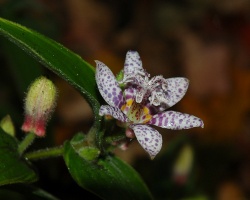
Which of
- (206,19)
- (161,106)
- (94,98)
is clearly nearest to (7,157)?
(94,98)

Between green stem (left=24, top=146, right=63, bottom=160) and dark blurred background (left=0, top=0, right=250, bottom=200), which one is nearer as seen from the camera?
green stem (left=24, top=146, right=63, bottom=160)

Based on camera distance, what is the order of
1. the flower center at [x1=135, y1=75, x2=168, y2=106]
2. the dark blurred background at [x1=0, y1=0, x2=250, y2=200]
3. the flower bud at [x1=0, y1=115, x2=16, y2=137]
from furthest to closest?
the dark blurred background at [x1=0, y1=0, x2=250, y2=200], the flower bud at [x1=0, y1=115, x2=16, y2=137], the flower center at [x1=135, y1=75, x2=168, y2=106]

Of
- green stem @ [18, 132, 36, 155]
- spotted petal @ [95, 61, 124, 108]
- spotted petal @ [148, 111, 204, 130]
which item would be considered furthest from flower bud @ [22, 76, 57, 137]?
spotted petal @ [148, 111, 204, 130]

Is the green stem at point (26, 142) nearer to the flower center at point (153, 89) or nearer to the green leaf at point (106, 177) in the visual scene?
the green leaf at point (106, 177)

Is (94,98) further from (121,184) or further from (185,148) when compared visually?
(185,148)

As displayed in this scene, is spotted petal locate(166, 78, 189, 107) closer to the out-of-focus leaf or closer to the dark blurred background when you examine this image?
the out-of-focus leaf

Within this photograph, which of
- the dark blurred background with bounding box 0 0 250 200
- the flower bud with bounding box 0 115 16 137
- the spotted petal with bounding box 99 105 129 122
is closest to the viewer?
the spotted petal with bounding box 99 105 129 122
